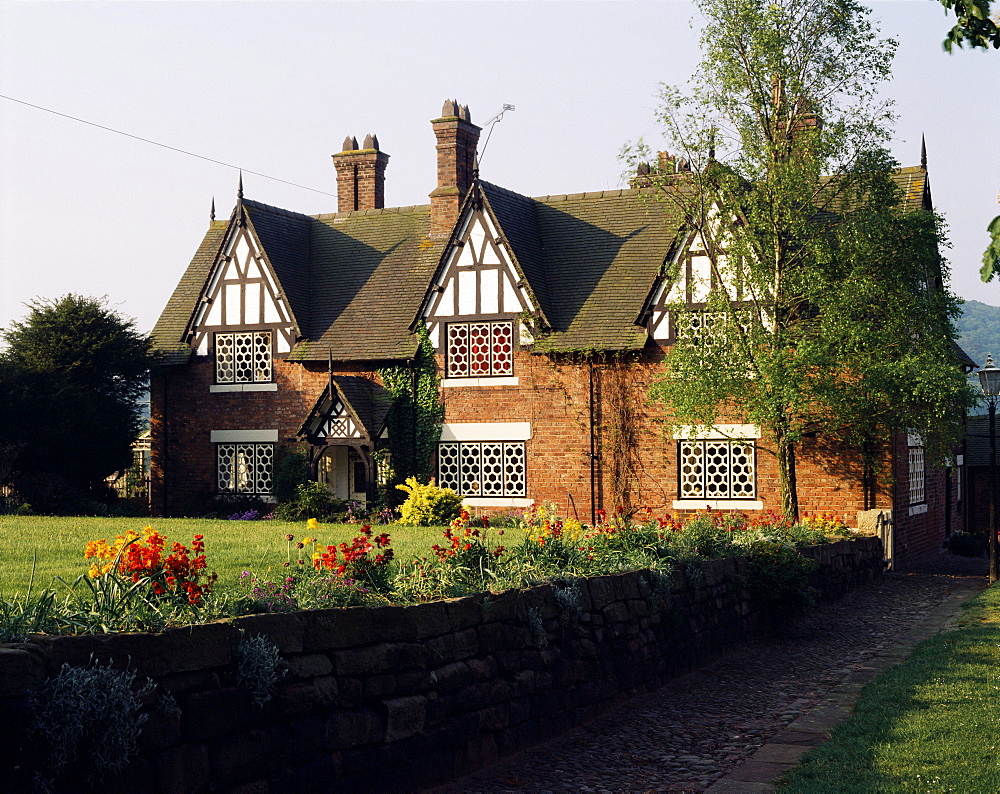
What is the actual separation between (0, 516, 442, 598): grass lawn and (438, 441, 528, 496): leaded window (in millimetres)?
4377

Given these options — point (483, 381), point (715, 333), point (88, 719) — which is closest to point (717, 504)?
point (715, 333)

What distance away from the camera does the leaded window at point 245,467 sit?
90.8 ft

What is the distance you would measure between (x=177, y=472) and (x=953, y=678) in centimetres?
2181

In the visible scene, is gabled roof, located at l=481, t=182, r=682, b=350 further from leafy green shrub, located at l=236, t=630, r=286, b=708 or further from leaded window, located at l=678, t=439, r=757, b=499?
leafy green shrub, located at l=236, t=630, r=286, b=708

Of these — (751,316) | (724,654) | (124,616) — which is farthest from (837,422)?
(124,616)

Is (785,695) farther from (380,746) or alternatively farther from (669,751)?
(380,746)

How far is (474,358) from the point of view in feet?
84.5

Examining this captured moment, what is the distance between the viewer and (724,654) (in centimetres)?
1305

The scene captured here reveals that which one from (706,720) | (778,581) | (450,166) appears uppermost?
(450,166)

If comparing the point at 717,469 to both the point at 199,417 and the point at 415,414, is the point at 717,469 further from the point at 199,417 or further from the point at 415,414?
the point at 199,417

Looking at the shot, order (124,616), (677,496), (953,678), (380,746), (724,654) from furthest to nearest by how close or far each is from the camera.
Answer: (677,496) < (724,654) < (953,678) < (380,746) < (124,616)

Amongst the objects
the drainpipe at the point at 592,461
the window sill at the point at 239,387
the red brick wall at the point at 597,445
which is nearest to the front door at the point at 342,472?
the red brick wall at the point at 597,445

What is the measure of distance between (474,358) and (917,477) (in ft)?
34.7

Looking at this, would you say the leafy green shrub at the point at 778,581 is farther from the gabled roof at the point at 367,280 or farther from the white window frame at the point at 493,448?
the gabled roof at the point at 367,280
